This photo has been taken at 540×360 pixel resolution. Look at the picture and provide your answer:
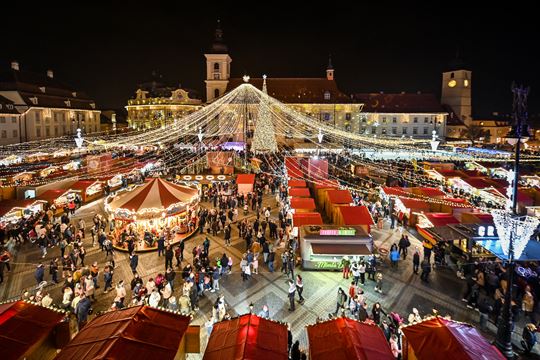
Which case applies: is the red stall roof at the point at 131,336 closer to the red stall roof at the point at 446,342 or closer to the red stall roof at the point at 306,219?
the red stall roof at the point at 446,342

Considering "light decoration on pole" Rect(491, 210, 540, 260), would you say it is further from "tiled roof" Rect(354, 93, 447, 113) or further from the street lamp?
"tiled roof" Rect(354, 93, 447, 113)

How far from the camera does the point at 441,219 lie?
16266 mm

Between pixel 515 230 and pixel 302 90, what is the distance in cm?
5105

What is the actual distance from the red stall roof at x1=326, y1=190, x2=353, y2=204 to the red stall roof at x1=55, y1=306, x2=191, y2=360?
11808 mm

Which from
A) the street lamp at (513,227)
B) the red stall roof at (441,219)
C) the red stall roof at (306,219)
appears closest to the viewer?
the street lamp at (513,227)

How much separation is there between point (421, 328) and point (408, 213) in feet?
40.5

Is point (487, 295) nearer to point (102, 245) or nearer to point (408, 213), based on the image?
point (408, 213)

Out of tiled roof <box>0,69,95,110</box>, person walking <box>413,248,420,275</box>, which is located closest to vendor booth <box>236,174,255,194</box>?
person walking <box>413,248,420,275</box>

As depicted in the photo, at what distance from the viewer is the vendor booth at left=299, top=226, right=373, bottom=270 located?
13.1 meters

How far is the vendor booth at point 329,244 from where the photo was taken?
13.1m

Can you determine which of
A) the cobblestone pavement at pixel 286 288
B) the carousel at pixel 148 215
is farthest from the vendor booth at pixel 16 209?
the carousel at pixel 148 215

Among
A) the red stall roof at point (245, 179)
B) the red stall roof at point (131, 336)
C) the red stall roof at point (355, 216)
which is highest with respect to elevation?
the red stall roof at point (245, 179)

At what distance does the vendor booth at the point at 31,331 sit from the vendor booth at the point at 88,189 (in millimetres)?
16434

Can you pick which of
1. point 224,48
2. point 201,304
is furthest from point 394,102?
point 201,304
